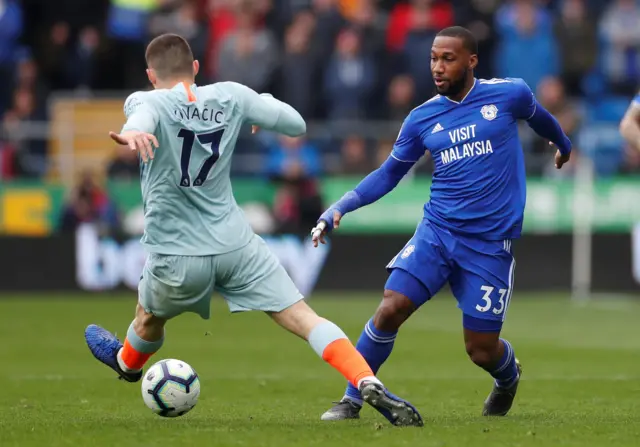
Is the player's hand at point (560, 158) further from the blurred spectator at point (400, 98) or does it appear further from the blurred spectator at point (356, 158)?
the blurred spectator at point (400, 98)

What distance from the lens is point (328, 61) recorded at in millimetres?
21734

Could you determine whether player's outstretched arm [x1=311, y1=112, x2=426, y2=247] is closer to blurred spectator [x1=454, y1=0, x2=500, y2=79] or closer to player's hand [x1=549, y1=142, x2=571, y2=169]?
player's hand [x1=549, y1=142, x2=571, y2=169]

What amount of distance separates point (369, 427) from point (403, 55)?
14856 millimetres

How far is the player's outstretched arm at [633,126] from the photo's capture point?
9336mm

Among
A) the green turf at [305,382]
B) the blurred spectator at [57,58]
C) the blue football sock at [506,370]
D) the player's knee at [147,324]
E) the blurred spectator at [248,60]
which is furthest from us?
the blurred spectator at [57,58]

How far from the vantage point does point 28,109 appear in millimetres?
20844

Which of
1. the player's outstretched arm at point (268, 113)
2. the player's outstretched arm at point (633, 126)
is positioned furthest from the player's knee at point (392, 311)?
the player's outstretched arm at point (633, 126)

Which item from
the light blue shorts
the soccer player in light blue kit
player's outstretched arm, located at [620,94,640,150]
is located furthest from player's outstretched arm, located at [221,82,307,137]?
player's outstretched arm, located at [620,94,640,150]

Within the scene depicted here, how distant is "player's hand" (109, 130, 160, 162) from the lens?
710cm

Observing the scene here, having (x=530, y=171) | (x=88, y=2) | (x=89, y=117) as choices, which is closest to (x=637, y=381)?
(x=530, y=171)

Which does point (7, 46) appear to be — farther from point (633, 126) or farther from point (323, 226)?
point (323, 226)

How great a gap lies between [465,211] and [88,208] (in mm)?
12324

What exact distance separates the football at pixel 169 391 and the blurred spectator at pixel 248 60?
43.5ft

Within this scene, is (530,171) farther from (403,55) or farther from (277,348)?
(277,348)
